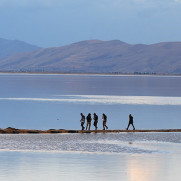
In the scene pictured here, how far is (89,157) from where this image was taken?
81.6ft

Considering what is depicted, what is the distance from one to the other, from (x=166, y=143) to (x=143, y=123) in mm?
21010

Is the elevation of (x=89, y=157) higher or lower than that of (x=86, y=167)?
higher

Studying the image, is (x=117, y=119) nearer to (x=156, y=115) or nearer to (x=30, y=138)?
(x=156, y=115)

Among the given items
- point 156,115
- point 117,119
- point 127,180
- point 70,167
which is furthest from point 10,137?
point 156,115

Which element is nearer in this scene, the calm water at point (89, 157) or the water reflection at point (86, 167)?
the water reflection at point (86, 167)

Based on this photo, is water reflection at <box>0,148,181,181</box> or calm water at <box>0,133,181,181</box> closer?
water reflection at <box>0,148,181,181</box>

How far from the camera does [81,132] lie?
121ft

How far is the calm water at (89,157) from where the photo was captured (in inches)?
803

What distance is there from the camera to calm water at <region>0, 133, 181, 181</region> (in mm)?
20406

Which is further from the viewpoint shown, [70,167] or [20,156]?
[20,156]

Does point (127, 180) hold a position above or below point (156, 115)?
below

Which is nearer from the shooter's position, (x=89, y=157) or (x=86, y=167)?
A: (x=86, y=167)

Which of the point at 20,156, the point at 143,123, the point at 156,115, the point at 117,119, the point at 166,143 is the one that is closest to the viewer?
the point at 20,156

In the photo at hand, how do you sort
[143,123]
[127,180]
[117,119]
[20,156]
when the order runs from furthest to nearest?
[117,119] < [143,123] < [20,156] < [127,180]
